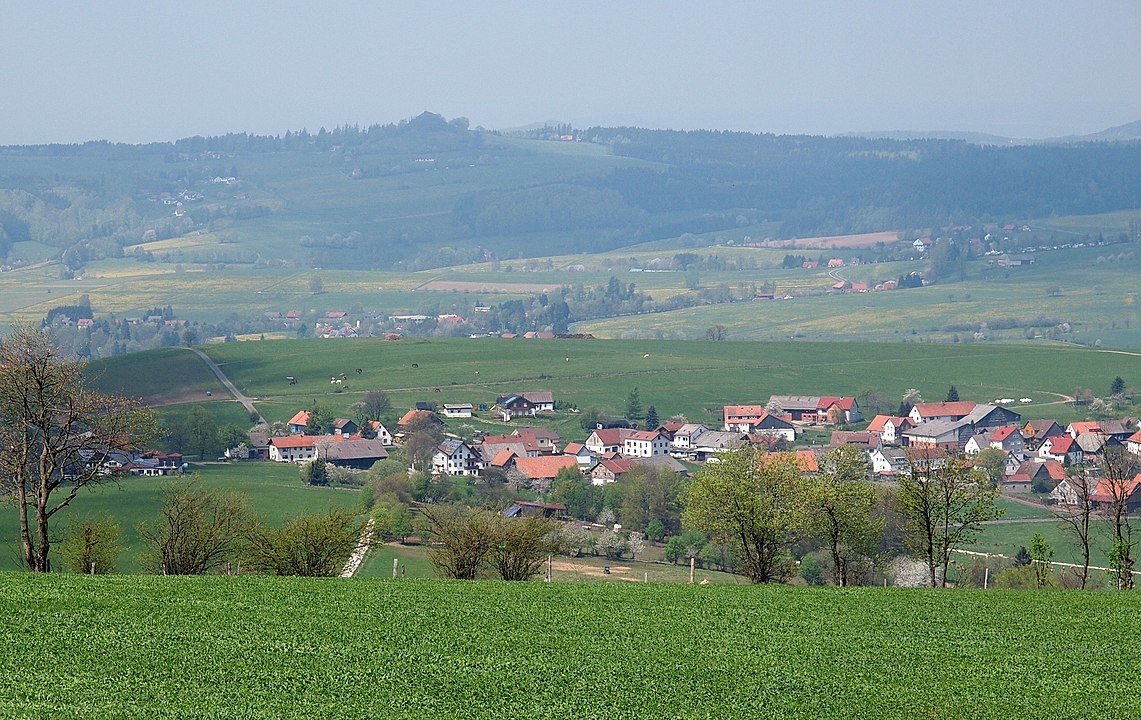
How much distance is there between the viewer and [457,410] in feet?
354

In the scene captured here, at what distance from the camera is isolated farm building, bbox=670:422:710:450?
98875 millimetres

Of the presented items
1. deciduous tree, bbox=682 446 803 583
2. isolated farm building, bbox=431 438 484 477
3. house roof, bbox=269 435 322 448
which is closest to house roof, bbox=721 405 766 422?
isolated farm building, bbox=431 438 484 477

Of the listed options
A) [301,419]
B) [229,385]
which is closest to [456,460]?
[301,419]

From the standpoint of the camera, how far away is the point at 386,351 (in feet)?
448

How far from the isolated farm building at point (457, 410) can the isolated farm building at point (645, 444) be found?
14.9 meters

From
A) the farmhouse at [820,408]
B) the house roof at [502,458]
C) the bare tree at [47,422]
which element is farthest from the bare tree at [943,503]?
the farmhouse at [820,408]

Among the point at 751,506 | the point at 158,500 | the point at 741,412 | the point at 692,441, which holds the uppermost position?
the point at 751,506

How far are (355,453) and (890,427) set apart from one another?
3853cm

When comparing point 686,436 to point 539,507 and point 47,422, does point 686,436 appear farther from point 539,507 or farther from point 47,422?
point 47,422

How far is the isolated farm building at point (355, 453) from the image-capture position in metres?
88.8

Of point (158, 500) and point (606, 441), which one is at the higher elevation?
Answer: point (158, 500)

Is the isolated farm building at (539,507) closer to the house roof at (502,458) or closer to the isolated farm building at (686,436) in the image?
the house roof at (502,458)

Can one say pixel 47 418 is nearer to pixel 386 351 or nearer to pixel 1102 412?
pixel 1102 412

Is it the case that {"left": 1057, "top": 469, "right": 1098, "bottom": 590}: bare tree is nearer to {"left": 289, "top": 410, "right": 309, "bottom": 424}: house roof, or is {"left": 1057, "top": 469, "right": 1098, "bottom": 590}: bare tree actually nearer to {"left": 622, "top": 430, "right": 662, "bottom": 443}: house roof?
{"left": 622, "top": 430, "right": 662, "bottom": 443}: house roof
